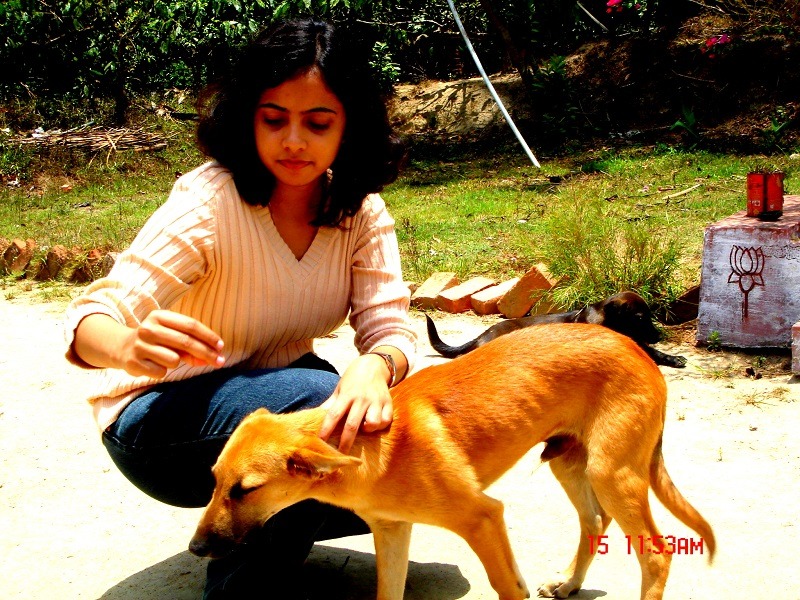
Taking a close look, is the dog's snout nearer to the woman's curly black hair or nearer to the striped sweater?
the striped sweater

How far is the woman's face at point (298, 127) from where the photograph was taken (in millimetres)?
2816

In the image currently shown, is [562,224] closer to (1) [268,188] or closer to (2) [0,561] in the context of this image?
(1) [268,188]

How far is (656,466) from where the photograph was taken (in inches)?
117

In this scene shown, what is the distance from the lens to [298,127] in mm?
2822

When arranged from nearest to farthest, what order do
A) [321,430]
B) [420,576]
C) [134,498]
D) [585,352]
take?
[321,430] → [585,352] → [420,576] → [134,498]

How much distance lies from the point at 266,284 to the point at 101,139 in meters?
10.4

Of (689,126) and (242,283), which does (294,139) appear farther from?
(689,126)

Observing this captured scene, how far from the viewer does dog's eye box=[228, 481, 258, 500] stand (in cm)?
244

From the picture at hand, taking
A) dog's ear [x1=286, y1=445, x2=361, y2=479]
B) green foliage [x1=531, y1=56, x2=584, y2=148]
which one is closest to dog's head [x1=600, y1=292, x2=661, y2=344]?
dog's ear [x1=286, y1=445, x2=361, y2=479]

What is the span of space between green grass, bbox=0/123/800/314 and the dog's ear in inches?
140

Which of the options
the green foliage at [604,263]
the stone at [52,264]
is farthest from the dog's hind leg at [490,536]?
the stone at [52,264]

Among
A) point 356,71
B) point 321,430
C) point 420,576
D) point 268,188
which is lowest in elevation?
point 420,576

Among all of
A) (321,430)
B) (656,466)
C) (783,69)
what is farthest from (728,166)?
(321,430)

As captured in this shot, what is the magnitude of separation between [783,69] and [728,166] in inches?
112
